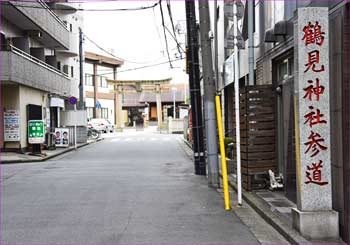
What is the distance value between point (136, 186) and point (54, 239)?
5.24 meters

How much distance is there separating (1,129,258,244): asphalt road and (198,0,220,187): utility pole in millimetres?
574

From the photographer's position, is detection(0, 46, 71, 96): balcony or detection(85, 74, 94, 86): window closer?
detection(0, 46, 71, 96): balcony

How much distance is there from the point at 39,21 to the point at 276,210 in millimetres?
19496

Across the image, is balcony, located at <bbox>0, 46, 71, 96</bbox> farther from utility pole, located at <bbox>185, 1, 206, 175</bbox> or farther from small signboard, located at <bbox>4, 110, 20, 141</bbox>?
utility pole, located at <bbox>185, 1, 206, 175</bbox>

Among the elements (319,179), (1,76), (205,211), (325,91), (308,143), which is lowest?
(205,211)

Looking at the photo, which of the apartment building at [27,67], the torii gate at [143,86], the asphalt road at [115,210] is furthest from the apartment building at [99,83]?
the asphalt road at [115,210]

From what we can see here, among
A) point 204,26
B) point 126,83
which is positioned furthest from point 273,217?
point 126,83

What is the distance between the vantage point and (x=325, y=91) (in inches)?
239

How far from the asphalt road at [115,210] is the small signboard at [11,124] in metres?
7.82

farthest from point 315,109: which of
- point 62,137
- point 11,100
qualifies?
point 62,137

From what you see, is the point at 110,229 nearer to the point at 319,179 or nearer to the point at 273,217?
the point at 273,217

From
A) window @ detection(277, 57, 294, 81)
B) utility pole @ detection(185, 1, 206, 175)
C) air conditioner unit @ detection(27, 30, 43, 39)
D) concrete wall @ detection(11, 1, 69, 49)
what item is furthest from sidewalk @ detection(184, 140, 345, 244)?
air conditioner unit @ detection(27, 30, 43, 39)

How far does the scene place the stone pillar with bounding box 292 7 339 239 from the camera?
607 cm

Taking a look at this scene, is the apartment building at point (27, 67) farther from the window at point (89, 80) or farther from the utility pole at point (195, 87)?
the window at point (89, 80)
